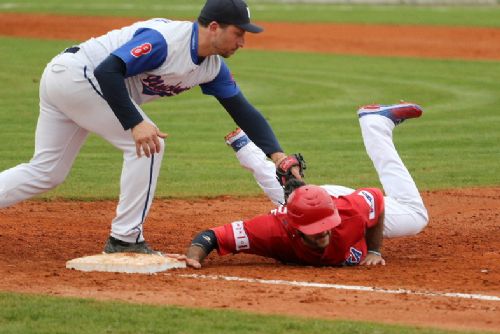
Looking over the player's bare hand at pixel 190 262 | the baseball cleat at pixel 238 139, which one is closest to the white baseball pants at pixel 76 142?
the player's bare hand at pixel 190 262

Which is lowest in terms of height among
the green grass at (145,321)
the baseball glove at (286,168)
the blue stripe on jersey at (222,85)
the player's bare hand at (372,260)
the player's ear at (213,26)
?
the player's bare hand at (372,260)

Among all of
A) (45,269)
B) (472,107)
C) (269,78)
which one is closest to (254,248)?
(45,269)

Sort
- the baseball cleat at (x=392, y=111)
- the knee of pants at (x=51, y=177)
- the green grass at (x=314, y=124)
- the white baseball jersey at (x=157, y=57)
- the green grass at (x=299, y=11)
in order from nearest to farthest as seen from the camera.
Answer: the white baseball jersey at (x=157, y=57), the knee of pants at (x=51, y=177), the baseball cleat at (x=392, y=111), the green grass at (x=314, y=124), the green grass at (x=299, y=11)

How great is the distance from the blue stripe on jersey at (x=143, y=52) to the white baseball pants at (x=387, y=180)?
157cm

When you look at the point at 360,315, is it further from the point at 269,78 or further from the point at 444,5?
the point at 444,5

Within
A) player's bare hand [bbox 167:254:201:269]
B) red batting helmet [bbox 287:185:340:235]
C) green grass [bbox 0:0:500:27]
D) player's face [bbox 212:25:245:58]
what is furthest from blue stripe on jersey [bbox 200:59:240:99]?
green grass [bbox 0:0:500:27]

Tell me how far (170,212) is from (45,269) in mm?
2648

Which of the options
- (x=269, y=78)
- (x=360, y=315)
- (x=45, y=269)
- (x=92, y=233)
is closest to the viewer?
(x=360, y=315)

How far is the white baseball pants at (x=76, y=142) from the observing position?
6.58 meters

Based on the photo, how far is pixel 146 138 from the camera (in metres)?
6.27

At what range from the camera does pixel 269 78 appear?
65.6ft

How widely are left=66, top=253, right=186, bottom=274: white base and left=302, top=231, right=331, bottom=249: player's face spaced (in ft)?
2.61

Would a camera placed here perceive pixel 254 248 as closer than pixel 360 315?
No

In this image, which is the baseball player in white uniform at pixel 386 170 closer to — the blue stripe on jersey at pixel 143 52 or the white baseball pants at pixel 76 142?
the white baseball pants at pixel 76 142
